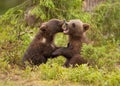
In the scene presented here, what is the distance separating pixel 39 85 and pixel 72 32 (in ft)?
9.81

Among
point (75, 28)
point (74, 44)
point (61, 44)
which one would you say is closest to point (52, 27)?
point (75, 28)

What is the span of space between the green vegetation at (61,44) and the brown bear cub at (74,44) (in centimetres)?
31

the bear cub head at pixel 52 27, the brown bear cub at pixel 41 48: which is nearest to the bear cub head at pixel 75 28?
the bear cub head at pixel 52 27

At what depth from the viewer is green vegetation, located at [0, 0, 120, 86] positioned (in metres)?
8.22

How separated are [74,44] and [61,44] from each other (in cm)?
249

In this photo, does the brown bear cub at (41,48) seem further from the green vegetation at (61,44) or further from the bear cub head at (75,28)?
the bear cub head at (75,28)

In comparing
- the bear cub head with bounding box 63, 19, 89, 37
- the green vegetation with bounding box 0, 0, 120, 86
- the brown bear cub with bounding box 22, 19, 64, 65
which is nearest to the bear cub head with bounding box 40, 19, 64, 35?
the brown bear cub with bounding box 22, 19, 64, 65

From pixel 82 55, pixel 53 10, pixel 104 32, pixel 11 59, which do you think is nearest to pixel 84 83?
pixel 82 55

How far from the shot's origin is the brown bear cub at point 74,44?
10098mm

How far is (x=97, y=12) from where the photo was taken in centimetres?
1407

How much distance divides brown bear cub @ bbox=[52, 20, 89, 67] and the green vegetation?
31 cm

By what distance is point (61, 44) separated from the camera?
42.0 ft

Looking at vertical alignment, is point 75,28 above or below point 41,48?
above

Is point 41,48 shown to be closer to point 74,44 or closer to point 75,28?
point 74,44
